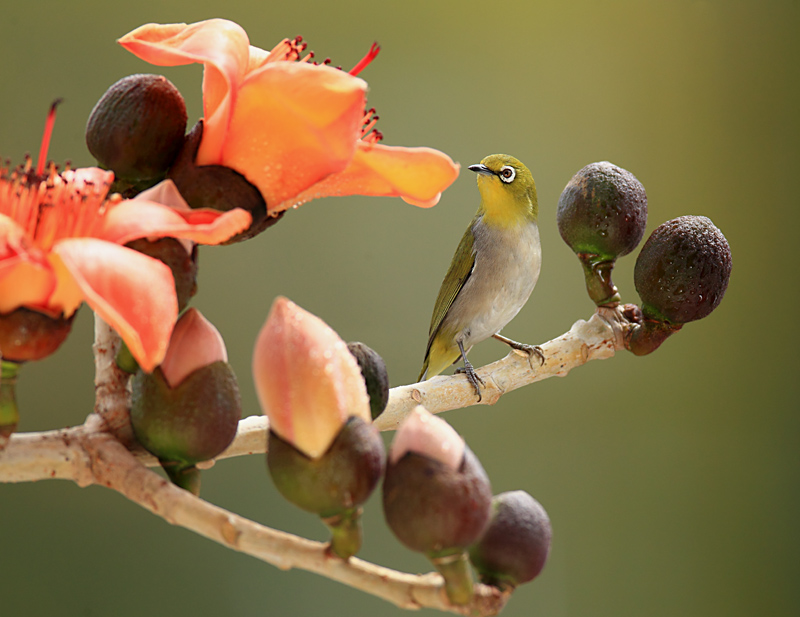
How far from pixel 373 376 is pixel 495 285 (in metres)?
0.56

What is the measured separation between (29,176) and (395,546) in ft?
4.73

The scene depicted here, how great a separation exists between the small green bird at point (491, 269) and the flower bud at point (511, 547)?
584 mm

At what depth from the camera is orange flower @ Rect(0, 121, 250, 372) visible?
0.47ft

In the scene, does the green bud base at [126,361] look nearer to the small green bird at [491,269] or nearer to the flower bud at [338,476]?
the flower bud at [338,476]

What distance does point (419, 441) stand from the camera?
0.18 meters

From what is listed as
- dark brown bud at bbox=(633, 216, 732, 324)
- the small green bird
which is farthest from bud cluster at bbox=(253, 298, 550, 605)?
the small green bird

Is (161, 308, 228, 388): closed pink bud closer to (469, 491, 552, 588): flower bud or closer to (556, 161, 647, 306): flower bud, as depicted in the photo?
(469, 491, 552, 588): flower bud

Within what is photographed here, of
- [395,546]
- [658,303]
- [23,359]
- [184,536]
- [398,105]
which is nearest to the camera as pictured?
[23,359]

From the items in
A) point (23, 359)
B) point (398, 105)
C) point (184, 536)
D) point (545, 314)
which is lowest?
point (184, 536)

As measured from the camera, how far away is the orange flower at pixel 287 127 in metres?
0.18

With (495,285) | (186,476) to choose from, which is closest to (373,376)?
(186,476)

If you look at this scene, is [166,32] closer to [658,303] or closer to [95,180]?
[95,180]

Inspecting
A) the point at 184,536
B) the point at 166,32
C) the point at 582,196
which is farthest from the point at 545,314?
the point at 166,32

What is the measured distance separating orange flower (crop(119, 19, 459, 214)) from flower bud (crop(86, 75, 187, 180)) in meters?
0.01
